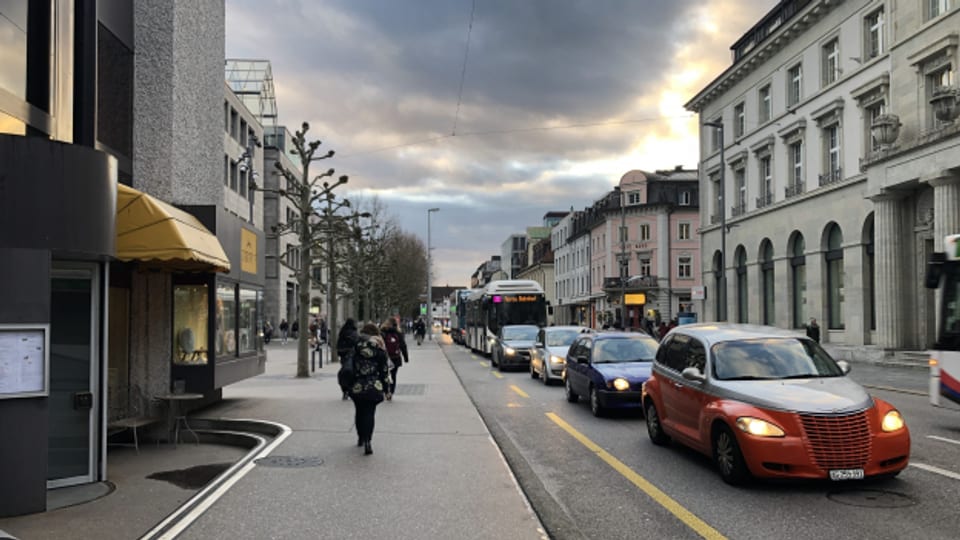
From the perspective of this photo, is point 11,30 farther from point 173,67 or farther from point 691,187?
point 691,187

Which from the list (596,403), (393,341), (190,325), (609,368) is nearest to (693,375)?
(596,403)

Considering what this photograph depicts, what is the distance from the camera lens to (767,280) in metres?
41.1

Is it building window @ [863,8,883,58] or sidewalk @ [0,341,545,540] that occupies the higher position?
building window @ [863,8,883,58]

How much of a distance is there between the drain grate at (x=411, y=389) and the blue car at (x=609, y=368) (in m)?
3.59

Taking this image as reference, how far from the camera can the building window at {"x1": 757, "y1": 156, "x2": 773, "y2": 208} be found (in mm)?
40312

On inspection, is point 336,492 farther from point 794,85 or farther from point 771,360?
point 794,85

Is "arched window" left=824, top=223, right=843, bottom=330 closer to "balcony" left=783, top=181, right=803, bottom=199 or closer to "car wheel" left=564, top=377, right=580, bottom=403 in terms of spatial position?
"balcony" left=783, top=181, right=803, bottom=199

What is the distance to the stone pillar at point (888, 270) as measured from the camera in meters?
27.8

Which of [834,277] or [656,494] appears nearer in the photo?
[656,494]

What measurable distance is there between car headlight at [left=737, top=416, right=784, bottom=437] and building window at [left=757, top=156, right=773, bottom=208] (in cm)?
3563

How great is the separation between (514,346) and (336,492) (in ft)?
56.9

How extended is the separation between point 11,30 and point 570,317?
88430 millimetres

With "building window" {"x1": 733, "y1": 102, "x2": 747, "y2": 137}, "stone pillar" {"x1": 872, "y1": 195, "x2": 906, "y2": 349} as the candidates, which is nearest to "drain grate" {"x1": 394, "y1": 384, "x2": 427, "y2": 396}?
"stone pillar" {"x1": 872, "y1": 195, "x2": 906, "y2": 349}

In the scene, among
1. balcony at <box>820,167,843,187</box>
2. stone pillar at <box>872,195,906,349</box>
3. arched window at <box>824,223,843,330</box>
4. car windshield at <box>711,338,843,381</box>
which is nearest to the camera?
car windshield at <box>711,338,843,381</box>
